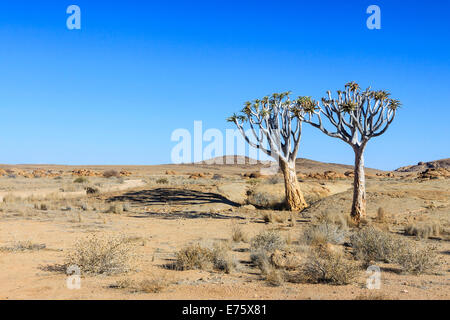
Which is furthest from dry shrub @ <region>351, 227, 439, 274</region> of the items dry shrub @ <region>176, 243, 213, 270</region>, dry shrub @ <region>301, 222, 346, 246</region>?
dry shrub @ <region>176, 243, 213, 270</region>

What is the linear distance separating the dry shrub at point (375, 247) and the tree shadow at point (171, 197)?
1210 cm

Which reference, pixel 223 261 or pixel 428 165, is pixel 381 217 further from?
pixel 428 165

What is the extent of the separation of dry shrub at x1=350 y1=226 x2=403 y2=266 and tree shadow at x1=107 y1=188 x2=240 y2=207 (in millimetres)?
12097

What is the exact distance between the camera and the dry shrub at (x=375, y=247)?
852cm

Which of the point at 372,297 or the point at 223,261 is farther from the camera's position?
the point at 223,261

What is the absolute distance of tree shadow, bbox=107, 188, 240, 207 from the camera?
21355mm

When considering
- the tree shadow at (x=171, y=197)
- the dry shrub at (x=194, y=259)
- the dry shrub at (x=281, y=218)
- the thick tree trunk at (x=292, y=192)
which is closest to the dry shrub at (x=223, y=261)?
the dry shrub at (x=194, y=259)

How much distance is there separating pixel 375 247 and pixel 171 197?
15165 millimetres

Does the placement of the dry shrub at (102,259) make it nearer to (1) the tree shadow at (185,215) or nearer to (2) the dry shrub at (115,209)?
(1) the tree shadow at (185,215)

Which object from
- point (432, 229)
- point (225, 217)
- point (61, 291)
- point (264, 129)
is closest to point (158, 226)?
point (225, 217)

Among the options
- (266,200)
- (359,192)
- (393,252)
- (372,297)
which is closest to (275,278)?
(372,297)

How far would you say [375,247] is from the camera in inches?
350
